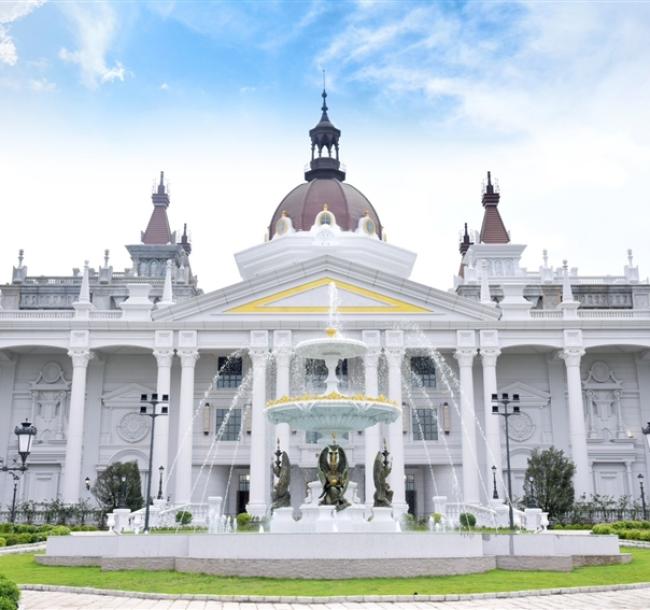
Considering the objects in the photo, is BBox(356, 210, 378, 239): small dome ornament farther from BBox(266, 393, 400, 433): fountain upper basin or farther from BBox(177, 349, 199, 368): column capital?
BBox(266, 393, 400, 433): fountain upper basin

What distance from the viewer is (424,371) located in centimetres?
4934

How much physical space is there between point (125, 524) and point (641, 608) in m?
22.3

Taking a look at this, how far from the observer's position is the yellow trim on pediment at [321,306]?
45.9 m

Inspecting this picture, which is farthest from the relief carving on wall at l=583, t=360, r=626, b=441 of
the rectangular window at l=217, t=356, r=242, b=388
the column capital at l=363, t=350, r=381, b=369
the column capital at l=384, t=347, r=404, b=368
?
the rectangular window at l=217, t=356, r=242, b=388

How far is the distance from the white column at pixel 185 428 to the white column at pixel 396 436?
10995mm

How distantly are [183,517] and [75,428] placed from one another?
10685mm

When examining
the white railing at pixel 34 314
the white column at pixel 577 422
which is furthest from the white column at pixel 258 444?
the white column at pixel 577 422

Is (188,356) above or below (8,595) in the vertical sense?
above

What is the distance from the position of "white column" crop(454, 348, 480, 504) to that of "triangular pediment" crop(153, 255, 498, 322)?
2.37 m

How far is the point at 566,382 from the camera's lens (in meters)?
49.2

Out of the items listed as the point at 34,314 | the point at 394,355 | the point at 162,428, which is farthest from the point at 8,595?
the point at 34,314

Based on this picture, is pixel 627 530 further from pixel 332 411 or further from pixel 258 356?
pixel 258 356

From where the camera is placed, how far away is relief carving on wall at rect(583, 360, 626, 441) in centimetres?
4891

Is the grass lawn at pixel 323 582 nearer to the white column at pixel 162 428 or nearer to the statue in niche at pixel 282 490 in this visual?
the statue in niche at pixel 282 490
